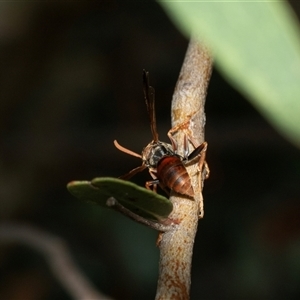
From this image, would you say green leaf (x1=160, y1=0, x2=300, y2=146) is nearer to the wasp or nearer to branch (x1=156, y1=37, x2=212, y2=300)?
branch (x1=156, y1=37, x2=212, y2=300)

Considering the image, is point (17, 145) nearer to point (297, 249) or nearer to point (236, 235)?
point (236, 235)

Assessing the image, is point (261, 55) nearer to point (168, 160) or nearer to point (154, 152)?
point (168, 160)

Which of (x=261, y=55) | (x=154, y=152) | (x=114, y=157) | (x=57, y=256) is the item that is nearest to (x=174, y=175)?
(x=154, y=152)

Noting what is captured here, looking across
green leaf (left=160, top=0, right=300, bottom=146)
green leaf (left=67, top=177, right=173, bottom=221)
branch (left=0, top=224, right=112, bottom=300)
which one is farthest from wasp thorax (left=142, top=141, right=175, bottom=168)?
green leaf (left=160, top=0, right=300, bottom=146)

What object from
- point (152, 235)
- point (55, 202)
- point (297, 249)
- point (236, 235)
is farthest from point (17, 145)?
point (297, 249)

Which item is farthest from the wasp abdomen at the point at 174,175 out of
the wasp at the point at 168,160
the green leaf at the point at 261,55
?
the green leaf at the point at 261,55

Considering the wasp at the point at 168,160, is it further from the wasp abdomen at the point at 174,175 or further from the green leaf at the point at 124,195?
the green leaf at the point at 124,195

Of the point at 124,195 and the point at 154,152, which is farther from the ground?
the point at 154,152
